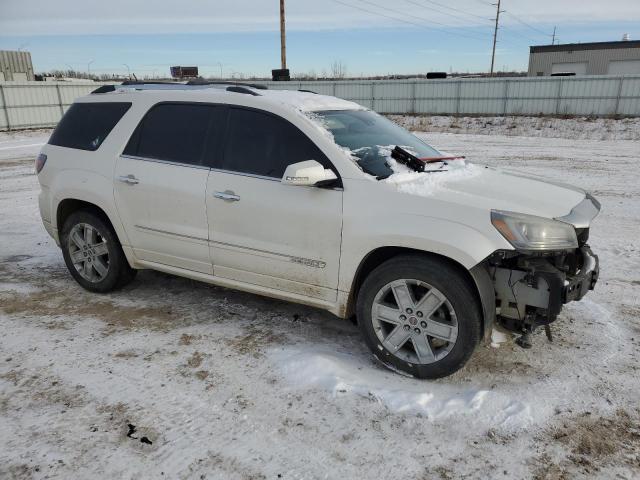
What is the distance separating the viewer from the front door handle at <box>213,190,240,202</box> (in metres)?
3.70

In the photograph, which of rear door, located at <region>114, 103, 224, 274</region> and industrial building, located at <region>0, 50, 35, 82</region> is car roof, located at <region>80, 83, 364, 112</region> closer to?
rear door, located at <region>114, 103, 224, 274</region>

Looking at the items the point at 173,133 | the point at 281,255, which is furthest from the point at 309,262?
the point at 173,133

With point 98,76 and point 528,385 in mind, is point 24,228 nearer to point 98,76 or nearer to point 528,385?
point 528,385

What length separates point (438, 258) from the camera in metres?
3.14

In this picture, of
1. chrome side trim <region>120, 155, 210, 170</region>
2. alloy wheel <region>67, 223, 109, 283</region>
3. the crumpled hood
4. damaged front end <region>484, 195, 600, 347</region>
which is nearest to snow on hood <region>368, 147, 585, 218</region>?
the crumpled hood

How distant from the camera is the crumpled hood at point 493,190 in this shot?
3135 mm

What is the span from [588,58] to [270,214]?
47003mm

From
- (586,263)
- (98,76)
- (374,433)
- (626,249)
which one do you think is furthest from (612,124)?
(98,76)

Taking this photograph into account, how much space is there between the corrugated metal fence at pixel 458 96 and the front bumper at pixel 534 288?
85.9 feet

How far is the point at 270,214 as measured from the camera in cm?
358

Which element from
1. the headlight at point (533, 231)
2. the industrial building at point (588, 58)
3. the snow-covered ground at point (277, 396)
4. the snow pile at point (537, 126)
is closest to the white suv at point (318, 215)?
the headlight at point (533, 231)

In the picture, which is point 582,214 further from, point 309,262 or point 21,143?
point 21,143

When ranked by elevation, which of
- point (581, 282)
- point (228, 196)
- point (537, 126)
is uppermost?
point (228, 196)

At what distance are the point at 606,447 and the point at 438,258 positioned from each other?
1.34 m
